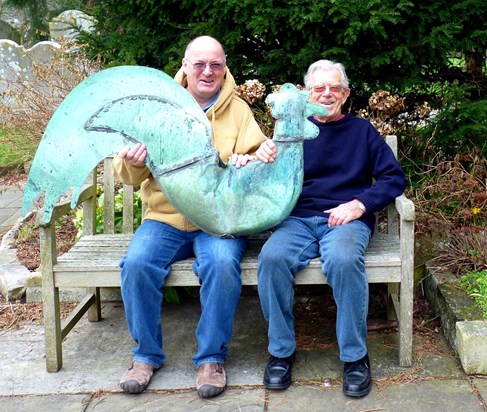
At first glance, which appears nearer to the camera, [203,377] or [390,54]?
[203,377]

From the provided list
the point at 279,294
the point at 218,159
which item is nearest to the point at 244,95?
the point at 218,159

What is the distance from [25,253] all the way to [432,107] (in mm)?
3024

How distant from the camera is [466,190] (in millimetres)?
3955

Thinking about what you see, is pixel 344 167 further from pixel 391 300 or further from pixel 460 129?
pixel 460 129

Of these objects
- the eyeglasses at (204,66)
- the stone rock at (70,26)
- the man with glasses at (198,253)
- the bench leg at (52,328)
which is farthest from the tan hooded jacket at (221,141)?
the stone rock at (70,26)

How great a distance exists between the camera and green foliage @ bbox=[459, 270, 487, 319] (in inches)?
132

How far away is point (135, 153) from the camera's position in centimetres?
299

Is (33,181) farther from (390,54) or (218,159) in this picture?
(390,54)

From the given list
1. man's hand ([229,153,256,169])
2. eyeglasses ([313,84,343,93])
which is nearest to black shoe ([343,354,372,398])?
man's hand ([229,153,256,169])

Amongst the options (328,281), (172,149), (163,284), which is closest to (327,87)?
(172,149)

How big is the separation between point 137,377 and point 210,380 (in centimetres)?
34

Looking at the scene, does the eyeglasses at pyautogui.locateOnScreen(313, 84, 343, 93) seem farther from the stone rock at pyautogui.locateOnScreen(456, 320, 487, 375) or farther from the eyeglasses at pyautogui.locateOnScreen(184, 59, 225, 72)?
the stone rock at pyautogui.locateOnScreen(456, 320, 487, 375)

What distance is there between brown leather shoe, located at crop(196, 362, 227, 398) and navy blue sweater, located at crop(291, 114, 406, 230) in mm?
850

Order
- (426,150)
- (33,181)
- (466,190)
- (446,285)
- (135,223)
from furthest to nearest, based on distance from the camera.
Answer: (426,150)
(135,223)
(466,190)
(446,285)
(33,181)
